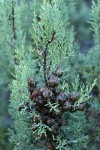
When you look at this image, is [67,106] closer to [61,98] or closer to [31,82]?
[61,98]

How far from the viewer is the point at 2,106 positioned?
228cm

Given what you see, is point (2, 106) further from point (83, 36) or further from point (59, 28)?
point (59, 28)

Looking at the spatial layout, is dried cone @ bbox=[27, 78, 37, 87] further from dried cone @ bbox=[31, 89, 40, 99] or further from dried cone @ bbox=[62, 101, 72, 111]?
dried cone @ bbox=[62, 101, 72, 111]

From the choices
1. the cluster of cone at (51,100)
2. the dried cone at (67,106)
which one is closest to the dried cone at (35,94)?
the cluster of cone at (51,100)

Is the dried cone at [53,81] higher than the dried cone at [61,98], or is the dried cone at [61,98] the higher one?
the dried cone at [53,81]

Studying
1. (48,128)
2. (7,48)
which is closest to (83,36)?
(7,48)

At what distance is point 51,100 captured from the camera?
3.97 ft

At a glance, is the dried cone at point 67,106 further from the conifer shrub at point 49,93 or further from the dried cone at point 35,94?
the dried cone at point 35,94

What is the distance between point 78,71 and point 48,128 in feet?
2.13

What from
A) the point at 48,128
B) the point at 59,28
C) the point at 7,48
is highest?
the point at 7,48

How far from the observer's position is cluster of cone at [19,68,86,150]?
1.20 m

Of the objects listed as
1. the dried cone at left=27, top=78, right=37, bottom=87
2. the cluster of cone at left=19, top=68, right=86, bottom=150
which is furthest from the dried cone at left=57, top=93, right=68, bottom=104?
the dried cone at left=27, top=78, right=37, bottom=87

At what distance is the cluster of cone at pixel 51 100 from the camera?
1.20 m

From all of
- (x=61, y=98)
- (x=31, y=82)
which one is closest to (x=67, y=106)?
(x=61, y=98)
